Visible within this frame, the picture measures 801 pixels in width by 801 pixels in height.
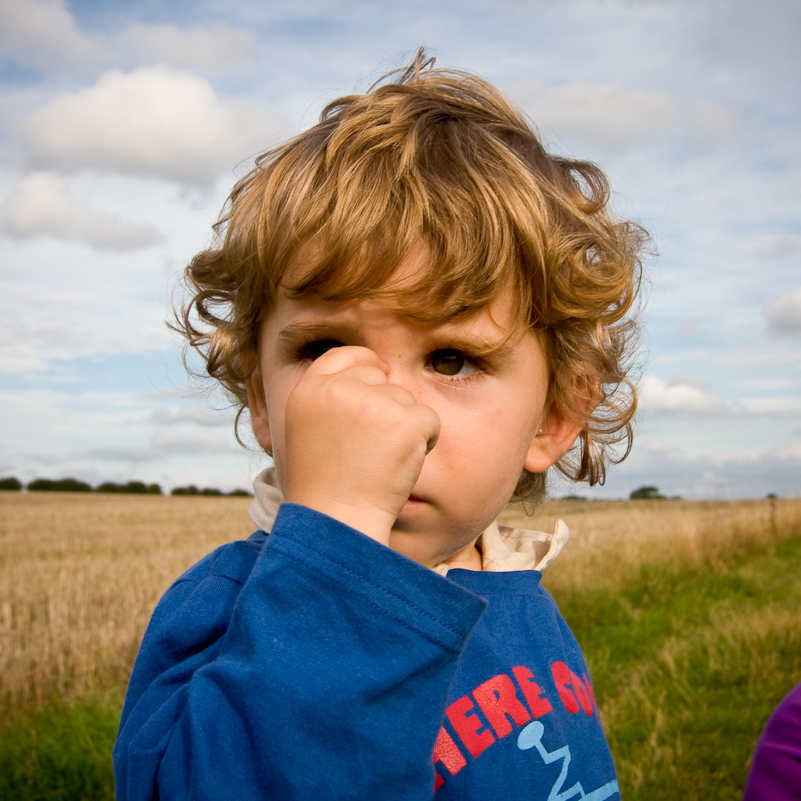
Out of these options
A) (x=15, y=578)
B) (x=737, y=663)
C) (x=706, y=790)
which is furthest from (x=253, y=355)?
(x=15, y=578)

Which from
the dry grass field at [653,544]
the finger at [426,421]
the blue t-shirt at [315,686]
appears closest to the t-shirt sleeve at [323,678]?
the blue t-shirt at [315,686]

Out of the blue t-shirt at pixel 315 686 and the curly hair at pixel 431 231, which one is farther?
the curly hair at pixel 431 231

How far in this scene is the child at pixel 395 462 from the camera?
0.94m

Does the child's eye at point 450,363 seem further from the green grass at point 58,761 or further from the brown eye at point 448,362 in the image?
the green grass at point 58,761

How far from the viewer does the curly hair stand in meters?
1.35

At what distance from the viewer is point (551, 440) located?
179 centimetres

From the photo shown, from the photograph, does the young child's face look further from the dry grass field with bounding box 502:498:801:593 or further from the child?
the dry grass field with bounding box 502:498:801:593

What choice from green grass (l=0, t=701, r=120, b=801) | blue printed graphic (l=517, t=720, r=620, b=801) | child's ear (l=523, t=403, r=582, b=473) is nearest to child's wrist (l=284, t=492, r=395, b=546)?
blue printed graphic (l=517, t=720, r=620, b=801)

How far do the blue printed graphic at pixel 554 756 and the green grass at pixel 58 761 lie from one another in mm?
2680

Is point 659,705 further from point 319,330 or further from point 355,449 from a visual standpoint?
point 355,449

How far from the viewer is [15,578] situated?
7781 mm

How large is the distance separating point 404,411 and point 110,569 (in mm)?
8482

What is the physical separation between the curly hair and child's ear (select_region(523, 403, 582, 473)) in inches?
0.9

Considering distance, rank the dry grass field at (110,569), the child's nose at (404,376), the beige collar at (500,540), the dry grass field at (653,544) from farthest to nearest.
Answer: the dry grass field at (653,544)
the dry grass field at (110,569)
the beige collar at (500,540)
the child's nose at (404,376)
